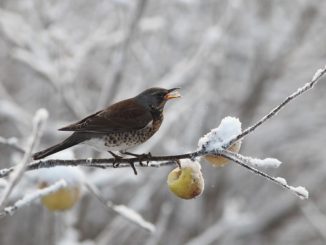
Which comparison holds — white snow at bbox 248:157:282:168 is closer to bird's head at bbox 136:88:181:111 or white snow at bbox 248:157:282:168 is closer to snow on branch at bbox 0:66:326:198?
snow on branch at bbox 0:66:326:198

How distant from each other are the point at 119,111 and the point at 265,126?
Answer: 16.6 feet

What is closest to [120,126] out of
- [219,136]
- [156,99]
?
[156,99]

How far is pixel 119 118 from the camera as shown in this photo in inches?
88.7

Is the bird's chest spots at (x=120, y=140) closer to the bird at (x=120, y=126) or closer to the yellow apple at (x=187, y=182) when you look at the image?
the bird at (x=120, y=126)

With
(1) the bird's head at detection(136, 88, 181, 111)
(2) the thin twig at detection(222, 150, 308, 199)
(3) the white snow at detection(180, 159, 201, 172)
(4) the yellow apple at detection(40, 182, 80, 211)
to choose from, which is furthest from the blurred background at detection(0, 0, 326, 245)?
(2) the thin twig at detection(222, 150, 308, 199)

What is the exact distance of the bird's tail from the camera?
1.68 meters

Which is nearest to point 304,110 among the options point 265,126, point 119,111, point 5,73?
point 265,126

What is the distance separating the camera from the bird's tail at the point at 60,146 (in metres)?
1.68

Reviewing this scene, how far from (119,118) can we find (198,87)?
3.71 metres

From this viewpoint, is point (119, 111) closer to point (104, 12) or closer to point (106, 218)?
point (104, 12)

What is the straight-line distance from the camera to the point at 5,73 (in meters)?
7.73

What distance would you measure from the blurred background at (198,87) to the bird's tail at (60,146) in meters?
2.64

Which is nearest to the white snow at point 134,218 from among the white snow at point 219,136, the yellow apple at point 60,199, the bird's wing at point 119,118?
the yellow apple at point 60,199

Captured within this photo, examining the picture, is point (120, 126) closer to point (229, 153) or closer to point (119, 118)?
point (119, 118)
